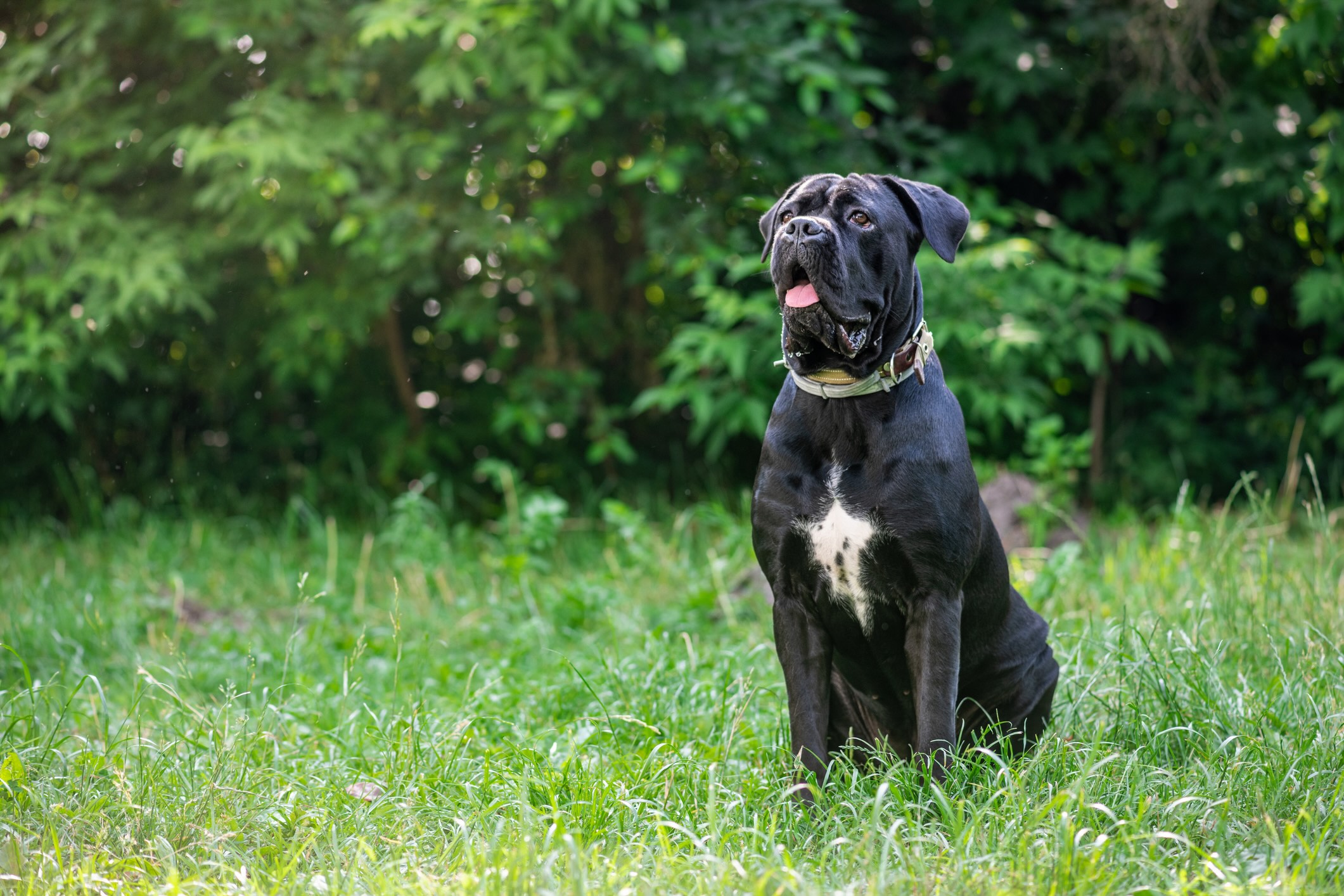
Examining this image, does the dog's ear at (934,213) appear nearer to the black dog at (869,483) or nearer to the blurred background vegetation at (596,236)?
the black dog at (869,483)

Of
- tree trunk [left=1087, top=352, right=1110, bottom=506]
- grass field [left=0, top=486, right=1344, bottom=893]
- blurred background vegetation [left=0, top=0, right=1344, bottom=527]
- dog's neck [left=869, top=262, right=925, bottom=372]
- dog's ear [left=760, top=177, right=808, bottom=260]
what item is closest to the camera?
grass field [left=0, top=486, right=1344, bottom=893]

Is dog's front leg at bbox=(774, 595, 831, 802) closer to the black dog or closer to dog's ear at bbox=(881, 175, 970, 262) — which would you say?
the black dog

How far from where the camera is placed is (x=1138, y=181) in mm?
6254

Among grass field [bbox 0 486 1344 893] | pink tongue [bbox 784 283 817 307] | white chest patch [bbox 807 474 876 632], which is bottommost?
grass field [bbox 0 486 1344 893]

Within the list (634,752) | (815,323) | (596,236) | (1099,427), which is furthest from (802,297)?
(1099,427)

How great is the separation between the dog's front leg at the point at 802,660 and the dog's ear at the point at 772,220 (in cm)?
80

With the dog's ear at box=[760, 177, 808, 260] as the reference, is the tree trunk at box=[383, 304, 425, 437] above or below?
below

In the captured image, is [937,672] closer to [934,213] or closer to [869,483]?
[869,483]

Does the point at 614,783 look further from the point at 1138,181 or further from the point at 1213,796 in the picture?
the point at 1138,181

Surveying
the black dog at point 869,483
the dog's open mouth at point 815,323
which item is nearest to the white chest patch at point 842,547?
the black dog at point 869,483

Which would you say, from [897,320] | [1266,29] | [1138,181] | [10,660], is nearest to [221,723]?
[10,660]

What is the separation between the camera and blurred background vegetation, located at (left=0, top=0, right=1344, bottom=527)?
5.34 m

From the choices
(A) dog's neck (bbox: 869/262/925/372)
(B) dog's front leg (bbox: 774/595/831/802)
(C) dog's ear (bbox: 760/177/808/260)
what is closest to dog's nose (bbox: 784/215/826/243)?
(C) dog's ear (bbox: 760/177/808/260)

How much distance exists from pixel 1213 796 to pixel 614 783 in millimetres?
1238
